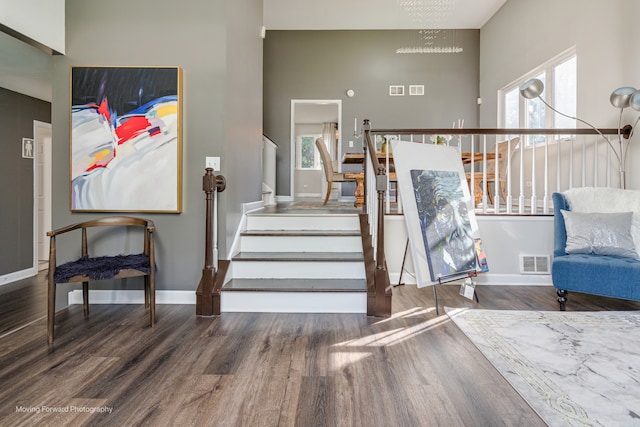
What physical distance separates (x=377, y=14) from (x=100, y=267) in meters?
6.34

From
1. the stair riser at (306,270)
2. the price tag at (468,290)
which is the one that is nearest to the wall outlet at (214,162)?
the stair riser at (306,270)

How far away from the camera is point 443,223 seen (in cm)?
297

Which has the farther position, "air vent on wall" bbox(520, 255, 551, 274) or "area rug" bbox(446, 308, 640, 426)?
"air vent on wall" bbox(520, 255, 551, 274)

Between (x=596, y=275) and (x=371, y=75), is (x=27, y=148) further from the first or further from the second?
(x=596, y=275)

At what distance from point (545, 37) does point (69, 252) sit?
6458 millimetres

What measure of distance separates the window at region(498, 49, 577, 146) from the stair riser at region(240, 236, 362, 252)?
3.66m

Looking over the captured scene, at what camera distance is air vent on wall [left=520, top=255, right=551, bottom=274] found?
3676 mm

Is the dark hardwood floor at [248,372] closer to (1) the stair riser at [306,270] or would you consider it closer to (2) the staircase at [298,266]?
(2) the staircase at [298,266]

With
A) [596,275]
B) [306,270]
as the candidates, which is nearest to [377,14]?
[306,270]

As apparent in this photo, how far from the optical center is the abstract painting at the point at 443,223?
287 centimetres

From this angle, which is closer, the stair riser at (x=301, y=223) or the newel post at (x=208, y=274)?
the newel post at (x=208, y=274)

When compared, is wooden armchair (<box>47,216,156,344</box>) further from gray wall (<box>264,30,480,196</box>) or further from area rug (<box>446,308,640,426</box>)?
gray wall (<box>264,30,480,196</box>)

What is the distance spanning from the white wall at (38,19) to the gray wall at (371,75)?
15.4 ft

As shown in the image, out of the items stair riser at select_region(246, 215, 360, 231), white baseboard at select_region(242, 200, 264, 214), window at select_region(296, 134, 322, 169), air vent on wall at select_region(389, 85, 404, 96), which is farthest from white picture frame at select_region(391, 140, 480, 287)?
window at select_region(296, 134, 322, 169)
